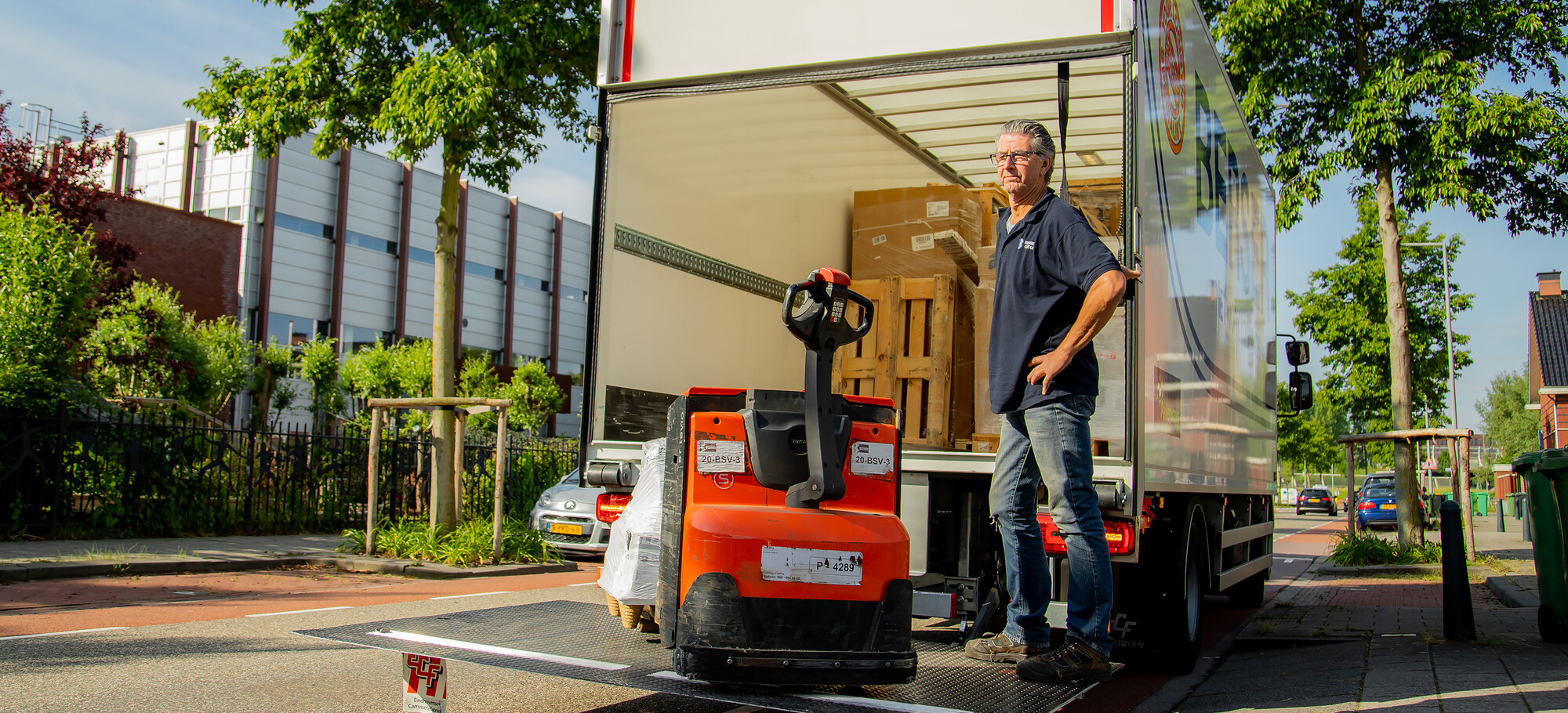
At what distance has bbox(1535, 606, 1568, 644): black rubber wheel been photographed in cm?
614

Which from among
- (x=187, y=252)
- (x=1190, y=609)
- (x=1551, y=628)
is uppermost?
(x=187, y=252)

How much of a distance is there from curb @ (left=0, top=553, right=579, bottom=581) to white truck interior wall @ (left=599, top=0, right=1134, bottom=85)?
6.47m

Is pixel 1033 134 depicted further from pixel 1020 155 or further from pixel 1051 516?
pixel 1051 516

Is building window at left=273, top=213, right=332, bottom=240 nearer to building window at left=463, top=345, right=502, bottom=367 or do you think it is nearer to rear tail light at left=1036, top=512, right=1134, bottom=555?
building window at left=463, top=345, right=502, bottom=367

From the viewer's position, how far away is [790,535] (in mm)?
3289

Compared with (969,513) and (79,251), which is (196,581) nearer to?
(79,251)

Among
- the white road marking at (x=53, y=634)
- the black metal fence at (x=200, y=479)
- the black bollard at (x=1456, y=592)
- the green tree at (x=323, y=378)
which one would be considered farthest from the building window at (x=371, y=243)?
the black bollard at (x=1456, y=592)

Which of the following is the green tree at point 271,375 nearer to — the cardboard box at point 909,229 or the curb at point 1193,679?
the cardboard box at point 909,229

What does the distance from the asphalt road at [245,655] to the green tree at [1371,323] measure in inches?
820

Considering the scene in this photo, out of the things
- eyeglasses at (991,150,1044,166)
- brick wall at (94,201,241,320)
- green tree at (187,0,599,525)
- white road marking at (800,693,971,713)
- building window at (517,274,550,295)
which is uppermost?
building window at (517,274,550,295)

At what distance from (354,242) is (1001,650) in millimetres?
42341

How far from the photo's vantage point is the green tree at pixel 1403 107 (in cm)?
1287

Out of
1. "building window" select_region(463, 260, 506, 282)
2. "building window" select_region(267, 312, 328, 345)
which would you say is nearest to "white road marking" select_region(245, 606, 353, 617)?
"building window" select_region(267, 312, 328, 345)

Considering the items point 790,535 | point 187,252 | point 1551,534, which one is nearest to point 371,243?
point 187,252
